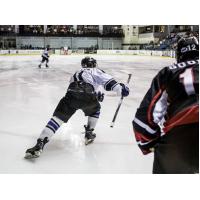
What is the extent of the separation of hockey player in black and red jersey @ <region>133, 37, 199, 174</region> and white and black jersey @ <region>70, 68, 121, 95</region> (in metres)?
0.83

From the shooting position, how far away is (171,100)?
1.10m

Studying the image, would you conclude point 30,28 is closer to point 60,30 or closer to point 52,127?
point 60,30

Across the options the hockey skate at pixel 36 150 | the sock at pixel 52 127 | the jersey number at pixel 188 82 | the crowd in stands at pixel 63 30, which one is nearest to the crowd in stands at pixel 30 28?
the crowd in stands at pixel 63 30

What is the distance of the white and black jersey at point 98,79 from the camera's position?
6.75 feet

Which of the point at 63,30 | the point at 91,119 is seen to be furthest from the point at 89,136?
the point at 63,30

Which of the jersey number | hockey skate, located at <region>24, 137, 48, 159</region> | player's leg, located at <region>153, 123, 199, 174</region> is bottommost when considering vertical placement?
hockey skate, located at <region>24, 137, 48, 159</region>

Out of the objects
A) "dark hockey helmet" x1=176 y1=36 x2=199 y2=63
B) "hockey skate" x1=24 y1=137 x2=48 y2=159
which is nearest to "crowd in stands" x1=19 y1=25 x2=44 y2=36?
"hockey skate" x1=24 y1=137 x2=48 y2=159

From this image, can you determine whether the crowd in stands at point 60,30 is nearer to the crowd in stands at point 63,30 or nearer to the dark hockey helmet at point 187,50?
the crowd in stands at point 63,30

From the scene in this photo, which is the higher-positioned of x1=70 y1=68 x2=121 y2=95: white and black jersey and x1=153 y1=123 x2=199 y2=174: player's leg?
x1=70 y1=68 x2=121 y2=95: white and black jersey

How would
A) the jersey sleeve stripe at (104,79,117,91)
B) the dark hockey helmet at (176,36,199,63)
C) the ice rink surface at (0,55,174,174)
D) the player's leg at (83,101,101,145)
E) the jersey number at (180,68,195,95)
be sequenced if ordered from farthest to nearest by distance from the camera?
the player's leg at (83,101,101,145) < the jersey sleeve stripe at (104,79,117,91) < the ice rink surface at (0,55,174,174) < the dark hockey helmet at (176,36,199,63) < the jersey number at (180,68,195,95)

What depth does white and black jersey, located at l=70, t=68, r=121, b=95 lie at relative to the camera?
206 cm

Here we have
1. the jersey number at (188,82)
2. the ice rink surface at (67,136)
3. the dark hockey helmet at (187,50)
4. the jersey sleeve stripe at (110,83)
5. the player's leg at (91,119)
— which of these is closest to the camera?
the jersey number at (188,82)

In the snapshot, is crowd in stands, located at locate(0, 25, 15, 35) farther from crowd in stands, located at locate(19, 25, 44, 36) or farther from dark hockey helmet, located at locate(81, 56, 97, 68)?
dark hockey helmet, located at locate(81, 56, 97, 68)
